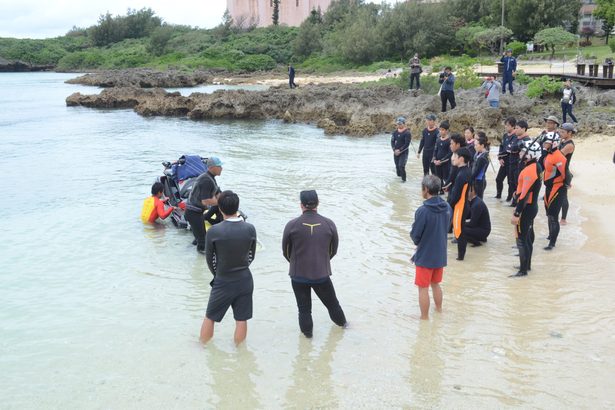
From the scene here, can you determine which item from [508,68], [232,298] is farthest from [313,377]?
[508,68]

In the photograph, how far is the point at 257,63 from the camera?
2761 inches

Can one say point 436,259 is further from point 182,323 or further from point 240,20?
point 240,20

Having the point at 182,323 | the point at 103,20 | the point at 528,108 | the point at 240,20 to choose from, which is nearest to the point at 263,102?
the point at 528,108

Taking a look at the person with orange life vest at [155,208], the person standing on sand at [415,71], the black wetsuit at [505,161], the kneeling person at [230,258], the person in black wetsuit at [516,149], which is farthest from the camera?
the person standing on sand at [415,71]

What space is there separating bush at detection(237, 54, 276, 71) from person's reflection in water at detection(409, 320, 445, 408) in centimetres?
6599

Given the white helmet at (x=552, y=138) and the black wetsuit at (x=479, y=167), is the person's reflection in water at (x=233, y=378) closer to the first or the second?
the black wetsuit at (x=479, y=167)

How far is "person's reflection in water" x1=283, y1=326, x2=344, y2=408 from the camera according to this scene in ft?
16.5

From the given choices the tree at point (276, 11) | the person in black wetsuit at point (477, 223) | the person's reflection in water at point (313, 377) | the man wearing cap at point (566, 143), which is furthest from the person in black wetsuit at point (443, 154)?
the tree at point (276, 11)

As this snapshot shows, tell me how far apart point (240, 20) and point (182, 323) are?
9090 centimetres

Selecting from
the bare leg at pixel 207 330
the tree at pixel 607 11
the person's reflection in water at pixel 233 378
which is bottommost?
the person's reflection in water at pixel 233 378

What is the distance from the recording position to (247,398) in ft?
16.8

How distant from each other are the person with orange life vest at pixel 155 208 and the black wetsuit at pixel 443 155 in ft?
17.4

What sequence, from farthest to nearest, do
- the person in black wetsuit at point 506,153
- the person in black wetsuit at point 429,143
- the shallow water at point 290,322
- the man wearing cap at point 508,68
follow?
the man wearing cap at point 508,68
the person in black wetsuit at point 429,143
the person in black wetsuit at point 506,153
the shallow water at point 290,322

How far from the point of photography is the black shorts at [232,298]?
5.47m
